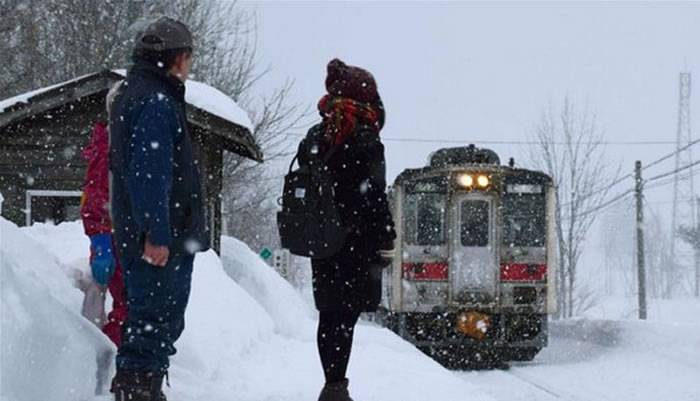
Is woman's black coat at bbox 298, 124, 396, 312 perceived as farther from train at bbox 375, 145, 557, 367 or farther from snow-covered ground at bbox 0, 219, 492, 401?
train at bbox 375, 145, 557, 367

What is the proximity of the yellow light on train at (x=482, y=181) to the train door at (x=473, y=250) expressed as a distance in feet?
0.45

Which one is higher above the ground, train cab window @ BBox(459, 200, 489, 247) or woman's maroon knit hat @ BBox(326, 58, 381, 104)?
woman's maroon knit hat @ BBox(326, 58, 381, 104)

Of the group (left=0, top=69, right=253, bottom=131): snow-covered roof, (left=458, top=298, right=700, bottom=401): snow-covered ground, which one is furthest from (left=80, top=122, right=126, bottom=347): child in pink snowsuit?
(left=0, top=69, right=253, bottom=131): snow-covered roof

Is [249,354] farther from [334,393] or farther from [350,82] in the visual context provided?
[350,82]

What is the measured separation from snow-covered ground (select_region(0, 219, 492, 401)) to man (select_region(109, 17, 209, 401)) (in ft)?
1.06

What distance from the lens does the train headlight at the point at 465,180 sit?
1274 centimetres

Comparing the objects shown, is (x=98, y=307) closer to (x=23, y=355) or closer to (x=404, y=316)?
(x=23, y=355)

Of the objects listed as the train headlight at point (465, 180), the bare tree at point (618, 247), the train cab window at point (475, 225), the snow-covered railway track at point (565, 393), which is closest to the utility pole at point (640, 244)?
the train cab window at point (475, 225)

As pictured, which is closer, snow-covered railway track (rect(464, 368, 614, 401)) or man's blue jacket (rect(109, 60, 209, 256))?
man's blue jacket (rect(109, 60, 209, 256))

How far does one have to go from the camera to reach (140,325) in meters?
3.56

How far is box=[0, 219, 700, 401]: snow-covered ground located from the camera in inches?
139

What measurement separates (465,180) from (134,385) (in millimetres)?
9589

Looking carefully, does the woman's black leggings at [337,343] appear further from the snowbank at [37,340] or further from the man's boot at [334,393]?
the snowbank at [37,340]

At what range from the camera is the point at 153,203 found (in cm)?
346
